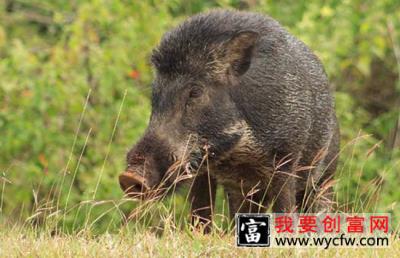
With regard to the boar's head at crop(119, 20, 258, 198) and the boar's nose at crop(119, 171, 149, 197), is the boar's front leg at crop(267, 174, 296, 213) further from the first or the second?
the boar's nose at crop(119, 171, 149, 197)

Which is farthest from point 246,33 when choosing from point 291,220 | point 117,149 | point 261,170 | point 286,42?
point 117,149

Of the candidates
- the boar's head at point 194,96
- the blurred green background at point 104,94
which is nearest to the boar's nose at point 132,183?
the boar's head at point 194,96

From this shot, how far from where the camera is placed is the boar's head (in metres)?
5.49

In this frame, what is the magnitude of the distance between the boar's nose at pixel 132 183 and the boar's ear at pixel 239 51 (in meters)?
1.00

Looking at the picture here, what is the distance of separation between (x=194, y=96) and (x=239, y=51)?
0.40m

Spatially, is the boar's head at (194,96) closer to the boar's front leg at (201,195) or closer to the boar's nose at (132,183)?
the boar's nose at (132,183)

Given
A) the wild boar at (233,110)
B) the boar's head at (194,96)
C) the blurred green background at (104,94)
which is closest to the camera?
the boar's head at (194,96)

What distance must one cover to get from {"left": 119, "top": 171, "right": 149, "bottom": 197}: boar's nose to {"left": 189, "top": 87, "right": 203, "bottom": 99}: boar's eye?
72 centimetres

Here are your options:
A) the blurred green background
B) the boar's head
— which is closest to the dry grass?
the boar's head

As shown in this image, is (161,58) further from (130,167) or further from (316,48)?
(316,48)

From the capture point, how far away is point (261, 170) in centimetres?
585

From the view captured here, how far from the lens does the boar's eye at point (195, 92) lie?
5746mm

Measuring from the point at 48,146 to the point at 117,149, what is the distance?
0.63m

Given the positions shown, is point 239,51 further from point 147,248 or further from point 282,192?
point 147,248
